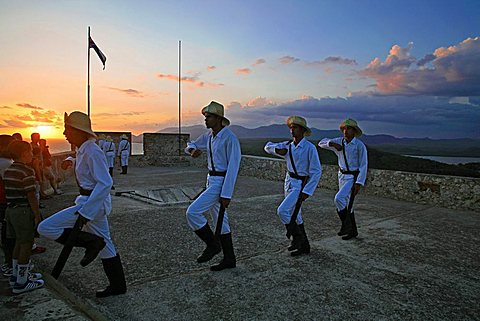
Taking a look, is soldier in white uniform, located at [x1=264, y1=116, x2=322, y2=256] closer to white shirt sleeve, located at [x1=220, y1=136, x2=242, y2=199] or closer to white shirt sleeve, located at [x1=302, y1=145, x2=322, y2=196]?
white shirt sleeve, located at [x1=302, y1=145, x2=322, y2=196]

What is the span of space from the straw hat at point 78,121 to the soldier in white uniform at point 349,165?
3.98 m

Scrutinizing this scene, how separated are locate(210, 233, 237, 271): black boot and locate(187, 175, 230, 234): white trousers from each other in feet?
0.28

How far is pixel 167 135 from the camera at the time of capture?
2023cm

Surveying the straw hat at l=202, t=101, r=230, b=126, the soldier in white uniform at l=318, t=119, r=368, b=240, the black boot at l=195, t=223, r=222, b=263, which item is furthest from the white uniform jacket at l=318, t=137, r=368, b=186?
the black boot at l=195, t=223, r=222, b=263

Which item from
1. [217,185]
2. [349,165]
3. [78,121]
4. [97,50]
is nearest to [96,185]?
[78,121]

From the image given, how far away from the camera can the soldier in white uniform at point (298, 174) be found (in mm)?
4980

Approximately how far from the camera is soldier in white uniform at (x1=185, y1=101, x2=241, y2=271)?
4320mm

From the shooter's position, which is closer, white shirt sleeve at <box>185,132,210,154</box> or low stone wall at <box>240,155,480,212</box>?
white shirt sleeve at <box>185,132,210,154</box>

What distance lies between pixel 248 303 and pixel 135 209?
507cm

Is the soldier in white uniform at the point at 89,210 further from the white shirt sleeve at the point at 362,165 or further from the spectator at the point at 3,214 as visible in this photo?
the white shirt sleeve at the point at 362,165

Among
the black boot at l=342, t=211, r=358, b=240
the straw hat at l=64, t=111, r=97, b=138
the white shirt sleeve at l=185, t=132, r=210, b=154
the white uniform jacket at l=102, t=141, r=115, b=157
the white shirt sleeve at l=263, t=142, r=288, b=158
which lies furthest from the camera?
the white uniform jacket at l=102, t=141, r=115, b=157

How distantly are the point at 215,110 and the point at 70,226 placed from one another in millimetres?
2106

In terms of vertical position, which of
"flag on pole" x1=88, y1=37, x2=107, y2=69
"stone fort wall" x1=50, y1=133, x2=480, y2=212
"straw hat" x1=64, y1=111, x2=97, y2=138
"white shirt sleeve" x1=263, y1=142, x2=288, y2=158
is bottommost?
"stone fort wall" x1=50, y1=133, x2=480, y2=212

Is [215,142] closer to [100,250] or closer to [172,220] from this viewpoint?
[100,250]
